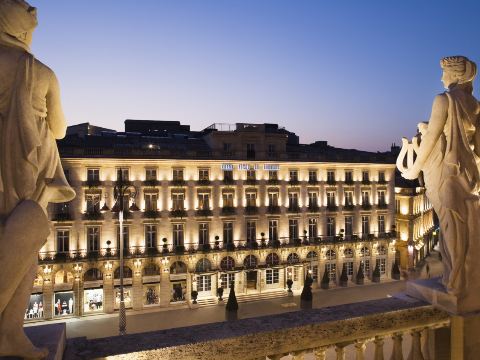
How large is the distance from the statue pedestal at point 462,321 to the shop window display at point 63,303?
1371 inches

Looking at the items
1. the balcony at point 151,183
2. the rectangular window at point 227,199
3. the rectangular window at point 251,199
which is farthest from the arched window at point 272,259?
the balcony at point 151,183

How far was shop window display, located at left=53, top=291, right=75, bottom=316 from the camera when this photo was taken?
3284cm

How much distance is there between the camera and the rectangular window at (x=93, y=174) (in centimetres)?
3469

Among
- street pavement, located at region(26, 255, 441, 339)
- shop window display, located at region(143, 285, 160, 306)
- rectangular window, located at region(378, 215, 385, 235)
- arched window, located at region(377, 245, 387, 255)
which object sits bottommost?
street pavement, located at region(26, 255, 441, 339)

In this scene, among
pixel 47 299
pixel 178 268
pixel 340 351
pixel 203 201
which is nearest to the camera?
pixel 340 351

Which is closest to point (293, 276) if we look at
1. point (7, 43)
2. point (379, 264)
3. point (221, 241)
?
point (221, 241)

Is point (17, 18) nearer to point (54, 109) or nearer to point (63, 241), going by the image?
point (54, 109)

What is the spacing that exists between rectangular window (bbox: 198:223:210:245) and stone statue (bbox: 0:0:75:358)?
117ft

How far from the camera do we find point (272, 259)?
40688 mm

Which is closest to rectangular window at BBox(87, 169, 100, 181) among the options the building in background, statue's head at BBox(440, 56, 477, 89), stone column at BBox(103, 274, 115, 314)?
stone column at BBox(103, 274, 115, 314)

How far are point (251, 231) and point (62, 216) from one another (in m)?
18.6

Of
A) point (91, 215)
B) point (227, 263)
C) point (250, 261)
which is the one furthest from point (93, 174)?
point (250, 261)

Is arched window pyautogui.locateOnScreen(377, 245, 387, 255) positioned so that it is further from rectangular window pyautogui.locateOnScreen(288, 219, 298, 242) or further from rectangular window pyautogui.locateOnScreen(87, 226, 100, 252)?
rectangular window pyautogui.locateOnScreen(87, 226, 100, 252)

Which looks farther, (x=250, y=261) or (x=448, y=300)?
(x=250, y=261)
